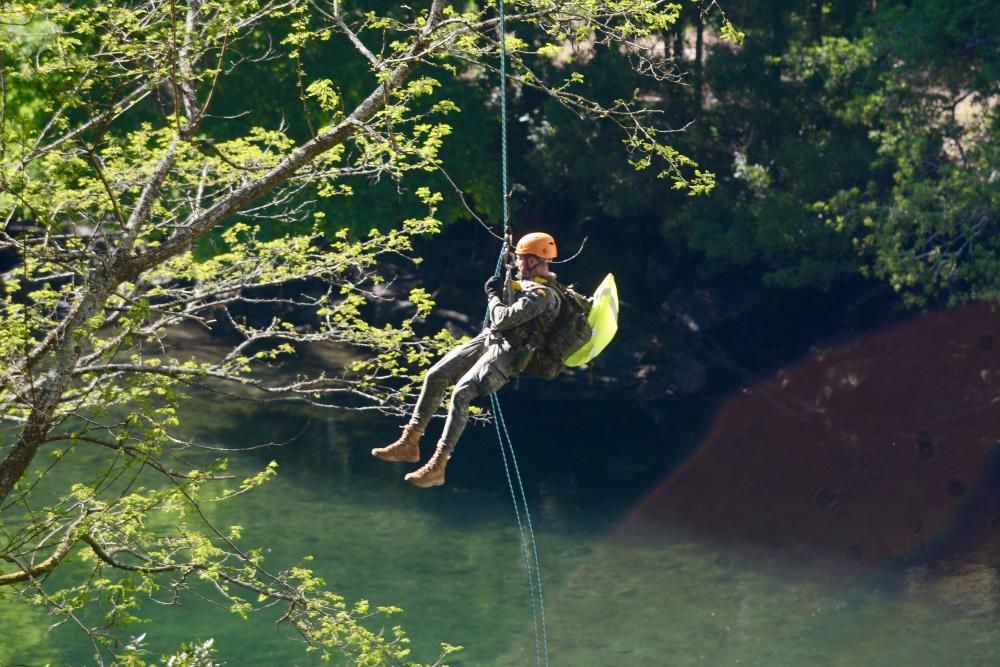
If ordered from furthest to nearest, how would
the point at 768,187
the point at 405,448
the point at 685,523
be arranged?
the point at 768,187, the point at 685,523, the point at 405,448

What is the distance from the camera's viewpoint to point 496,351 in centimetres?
870

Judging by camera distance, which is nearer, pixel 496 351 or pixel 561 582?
pixel 496 351

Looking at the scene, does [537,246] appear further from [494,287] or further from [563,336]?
[563,336]

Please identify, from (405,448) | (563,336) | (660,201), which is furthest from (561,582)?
(405,448)

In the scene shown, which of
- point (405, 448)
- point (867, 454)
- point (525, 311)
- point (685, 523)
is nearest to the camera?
point (525, 311)

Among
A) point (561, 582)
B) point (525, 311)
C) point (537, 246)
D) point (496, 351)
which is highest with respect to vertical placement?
point (537, 246)

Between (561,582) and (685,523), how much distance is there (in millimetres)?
3511

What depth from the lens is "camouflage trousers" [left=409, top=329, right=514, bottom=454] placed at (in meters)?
8.58

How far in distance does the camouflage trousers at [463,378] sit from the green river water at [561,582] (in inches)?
393

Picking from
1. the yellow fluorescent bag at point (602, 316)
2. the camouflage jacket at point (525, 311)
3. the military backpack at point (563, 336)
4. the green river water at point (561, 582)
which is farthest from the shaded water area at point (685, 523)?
the camouflage jacket at point (525, 311)

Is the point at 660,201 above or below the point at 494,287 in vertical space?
above

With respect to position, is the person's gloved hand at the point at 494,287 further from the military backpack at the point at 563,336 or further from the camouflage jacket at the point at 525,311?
the military backpack at the point at 563,336

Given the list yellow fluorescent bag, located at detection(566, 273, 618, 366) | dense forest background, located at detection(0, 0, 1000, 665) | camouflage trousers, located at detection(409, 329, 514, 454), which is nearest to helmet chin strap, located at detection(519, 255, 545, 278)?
camouflage trousers, located at detection(409, 329, 514, 454)

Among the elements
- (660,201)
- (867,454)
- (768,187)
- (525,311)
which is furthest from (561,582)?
(525,311)
